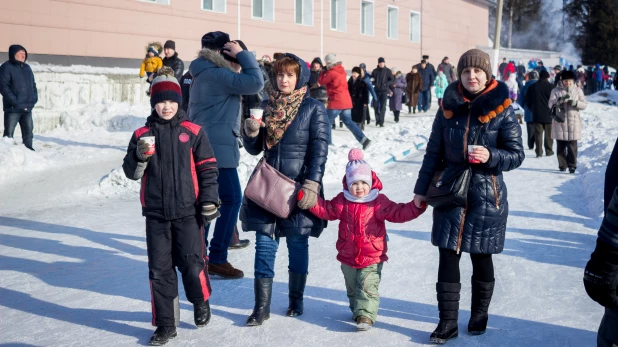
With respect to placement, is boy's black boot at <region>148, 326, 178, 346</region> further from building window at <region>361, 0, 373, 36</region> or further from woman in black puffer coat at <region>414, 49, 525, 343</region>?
building window at <region>361, 0, 373, 36</region>

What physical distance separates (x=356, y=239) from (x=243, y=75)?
5.17 feet

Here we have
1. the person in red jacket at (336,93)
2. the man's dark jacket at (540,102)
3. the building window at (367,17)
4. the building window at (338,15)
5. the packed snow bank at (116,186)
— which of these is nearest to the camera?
the packed snow bank at (116,186)

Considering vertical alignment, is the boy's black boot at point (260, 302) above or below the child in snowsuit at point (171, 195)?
below

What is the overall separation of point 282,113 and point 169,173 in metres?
0.80

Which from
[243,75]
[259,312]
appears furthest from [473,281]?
[243,75]

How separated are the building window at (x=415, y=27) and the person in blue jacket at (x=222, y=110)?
28790mm

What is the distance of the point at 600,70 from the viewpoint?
40062 millimetres

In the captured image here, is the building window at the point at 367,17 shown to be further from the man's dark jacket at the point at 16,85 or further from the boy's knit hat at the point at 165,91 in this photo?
the boy's knit hat at the point at 165,91

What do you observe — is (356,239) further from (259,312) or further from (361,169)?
(259,312)

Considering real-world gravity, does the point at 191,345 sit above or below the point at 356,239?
below

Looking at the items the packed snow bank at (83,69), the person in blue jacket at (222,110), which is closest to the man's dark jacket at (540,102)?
the person in blue jacket at (222,110)

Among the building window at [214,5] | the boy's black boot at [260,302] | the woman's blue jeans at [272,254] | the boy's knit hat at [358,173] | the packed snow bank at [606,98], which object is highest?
the building window at [214,5]

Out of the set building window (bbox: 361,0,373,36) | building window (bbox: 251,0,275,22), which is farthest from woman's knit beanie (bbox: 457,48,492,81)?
building window (bbox: 361,0,373,36)

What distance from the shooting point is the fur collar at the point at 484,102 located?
414 cm
